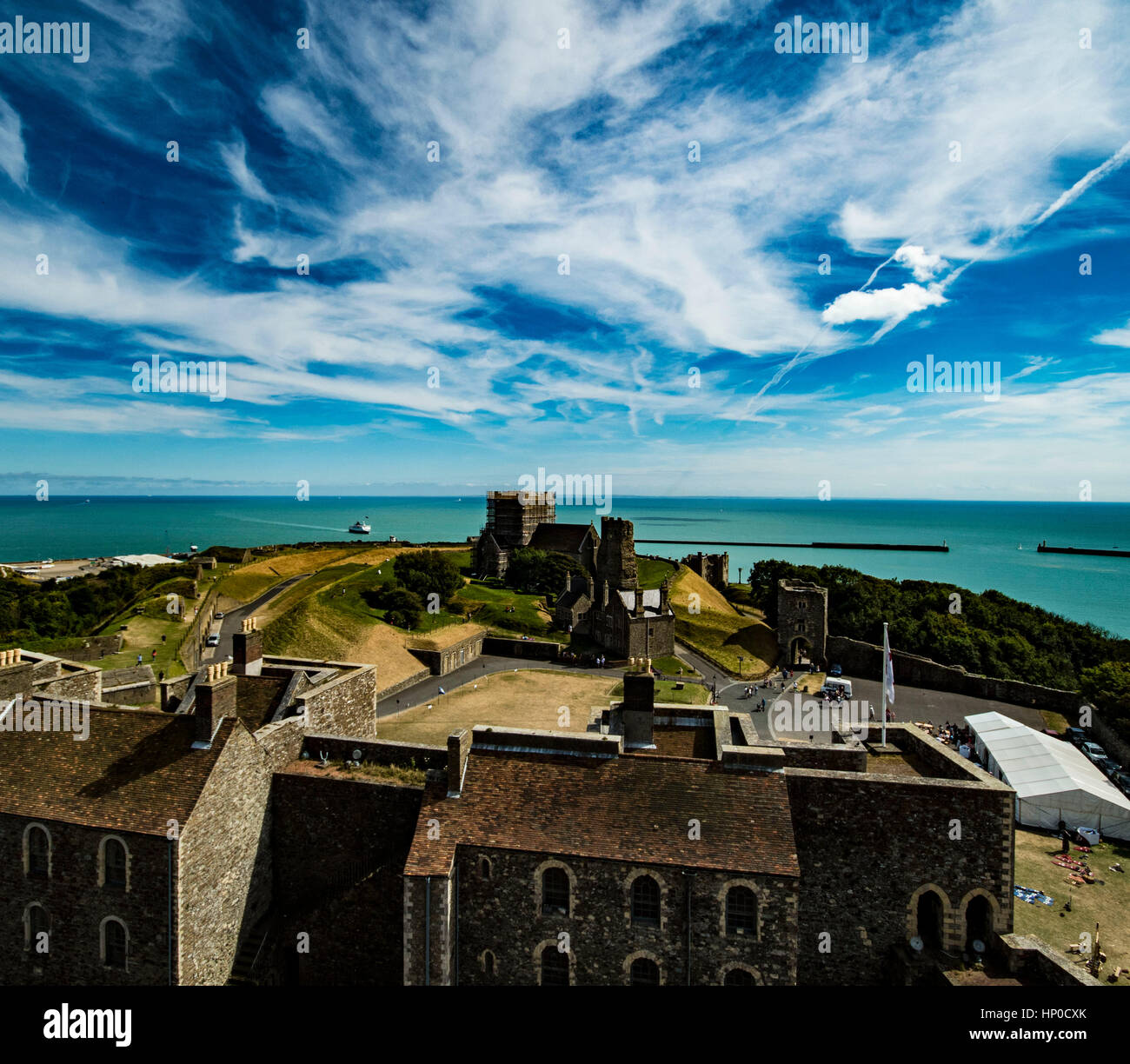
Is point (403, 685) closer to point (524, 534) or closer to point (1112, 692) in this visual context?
point (1112, 692)

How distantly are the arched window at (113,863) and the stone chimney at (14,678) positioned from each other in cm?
719

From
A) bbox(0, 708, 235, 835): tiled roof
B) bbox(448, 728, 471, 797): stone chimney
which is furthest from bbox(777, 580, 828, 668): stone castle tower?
bbox(0, 708, 235, 835): tiled roof

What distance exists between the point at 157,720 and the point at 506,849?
10.9 meters

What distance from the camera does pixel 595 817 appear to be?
16.3m

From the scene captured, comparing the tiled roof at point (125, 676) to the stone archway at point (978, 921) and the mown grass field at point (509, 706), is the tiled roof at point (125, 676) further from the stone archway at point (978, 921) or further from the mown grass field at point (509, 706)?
the stone archway at point (978, 921)

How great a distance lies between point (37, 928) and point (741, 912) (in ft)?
60.9

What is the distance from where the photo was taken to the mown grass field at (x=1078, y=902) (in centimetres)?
1908

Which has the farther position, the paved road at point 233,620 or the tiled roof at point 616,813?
the paved road at point 233,620

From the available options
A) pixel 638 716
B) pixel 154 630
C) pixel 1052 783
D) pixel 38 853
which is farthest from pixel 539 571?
pixel 38 853

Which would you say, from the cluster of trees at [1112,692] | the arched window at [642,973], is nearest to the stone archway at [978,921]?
the arched window at [642,973]
